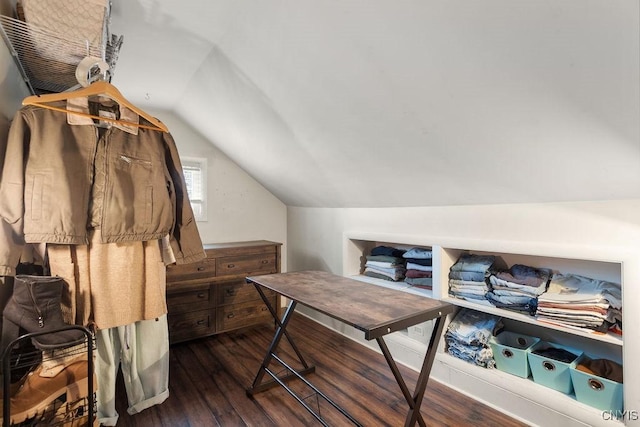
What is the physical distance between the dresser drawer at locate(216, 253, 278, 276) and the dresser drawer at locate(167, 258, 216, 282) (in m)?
0.07

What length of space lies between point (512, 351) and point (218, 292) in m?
2.45

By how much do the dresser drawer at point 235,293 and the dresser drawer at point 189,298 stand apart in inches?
4.2

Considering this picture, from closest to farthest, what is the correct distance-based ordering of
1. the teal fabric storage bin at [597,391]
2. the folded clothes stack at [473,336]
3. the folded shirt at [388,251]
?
1. the teal fabric storage bin at [597,391]
2. the folded clothes stack at [473,336]
3. the folded shirt at [388,251]

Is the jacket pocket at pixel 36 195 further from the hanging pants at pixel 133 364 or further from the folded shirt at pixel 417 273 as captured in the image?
the folded shirt at pixel 417 273

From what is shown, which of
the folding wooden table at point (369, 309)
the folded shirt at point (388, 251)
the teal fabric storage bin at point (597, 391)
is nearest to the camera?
the folding wooden table at point (369, 309)

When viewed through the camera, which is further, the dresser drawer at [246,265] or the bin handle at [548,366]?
the dresser drawer at [246,265]

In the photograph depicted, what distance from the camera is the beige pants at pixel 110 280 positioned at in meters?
1.37

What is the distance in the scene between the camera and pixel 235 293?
306cm

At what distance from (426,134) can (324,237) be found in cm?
189

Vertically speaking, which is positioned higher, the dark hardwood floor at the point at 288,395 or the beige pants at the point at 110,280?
the beige pants at the point at 110,280

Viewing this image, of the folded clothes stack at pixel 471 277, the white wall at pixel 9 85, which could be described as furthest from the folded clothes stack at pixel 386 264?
the white wall at pixel 9 85

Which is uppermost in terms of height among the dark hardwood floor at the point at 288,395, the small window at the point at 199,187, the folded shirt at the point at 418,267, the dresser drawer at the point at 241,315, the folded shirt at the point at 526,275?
the small window at the point at 199,187

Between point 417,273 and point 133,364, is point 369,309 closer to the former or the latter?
point 417,273

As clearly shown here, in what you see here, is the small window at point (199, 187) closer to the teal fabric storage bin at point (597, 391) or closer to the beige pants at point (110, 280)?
the beige pants at point (110, 280)
